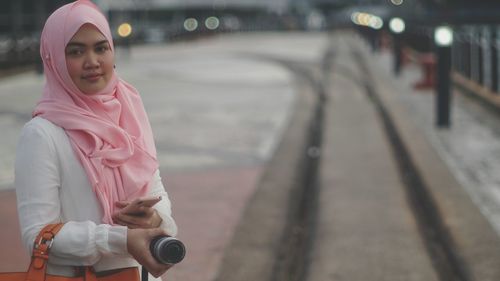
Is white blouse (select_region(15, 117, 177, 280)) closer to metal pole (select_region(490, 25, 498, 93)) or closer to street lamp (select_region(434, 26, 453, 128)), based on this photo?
street lamp (select_region(434, 26, 453, 128))

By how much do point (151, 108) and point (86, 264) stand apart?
12.2 metres

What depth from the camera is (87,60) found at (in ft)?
8.00

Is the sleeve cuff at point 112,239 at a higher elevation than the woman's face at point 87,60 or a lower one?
lower

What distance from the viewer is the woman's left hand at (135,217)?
7.89 feet

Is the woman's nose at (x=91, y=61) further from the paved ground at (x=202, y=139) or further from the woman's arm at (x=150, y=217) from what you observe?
the paved ground at (x=202, y=139)

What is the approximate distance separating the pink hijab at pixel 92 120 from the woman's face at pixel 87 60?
21 millimetres

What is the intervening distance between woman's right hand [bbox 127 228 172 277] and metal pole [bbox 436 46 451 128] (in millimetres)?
9288

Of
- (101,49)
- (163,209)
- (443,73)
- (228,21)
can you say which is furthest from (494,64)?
(228,21)

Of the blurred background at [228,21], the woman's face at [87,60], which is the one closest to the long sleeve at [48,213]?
the woman's face at [87,60]

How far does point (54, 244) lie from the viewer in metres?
2.33

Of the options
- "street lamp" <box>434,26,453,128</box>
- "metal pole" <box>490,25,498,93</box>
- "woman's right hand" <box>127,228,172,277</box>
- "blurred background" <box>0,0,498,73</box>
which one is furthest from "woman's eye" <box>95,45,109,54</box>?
"metal pole" <box>490,25,498,93</box>

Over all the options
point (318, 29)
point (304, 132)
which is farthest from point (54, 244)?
point (318, 29)

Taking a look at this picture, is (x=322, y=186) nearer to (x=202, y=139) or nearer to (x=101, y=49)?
(x=202, y=139)

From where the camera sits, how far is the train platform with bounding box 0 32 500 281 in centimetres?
550
